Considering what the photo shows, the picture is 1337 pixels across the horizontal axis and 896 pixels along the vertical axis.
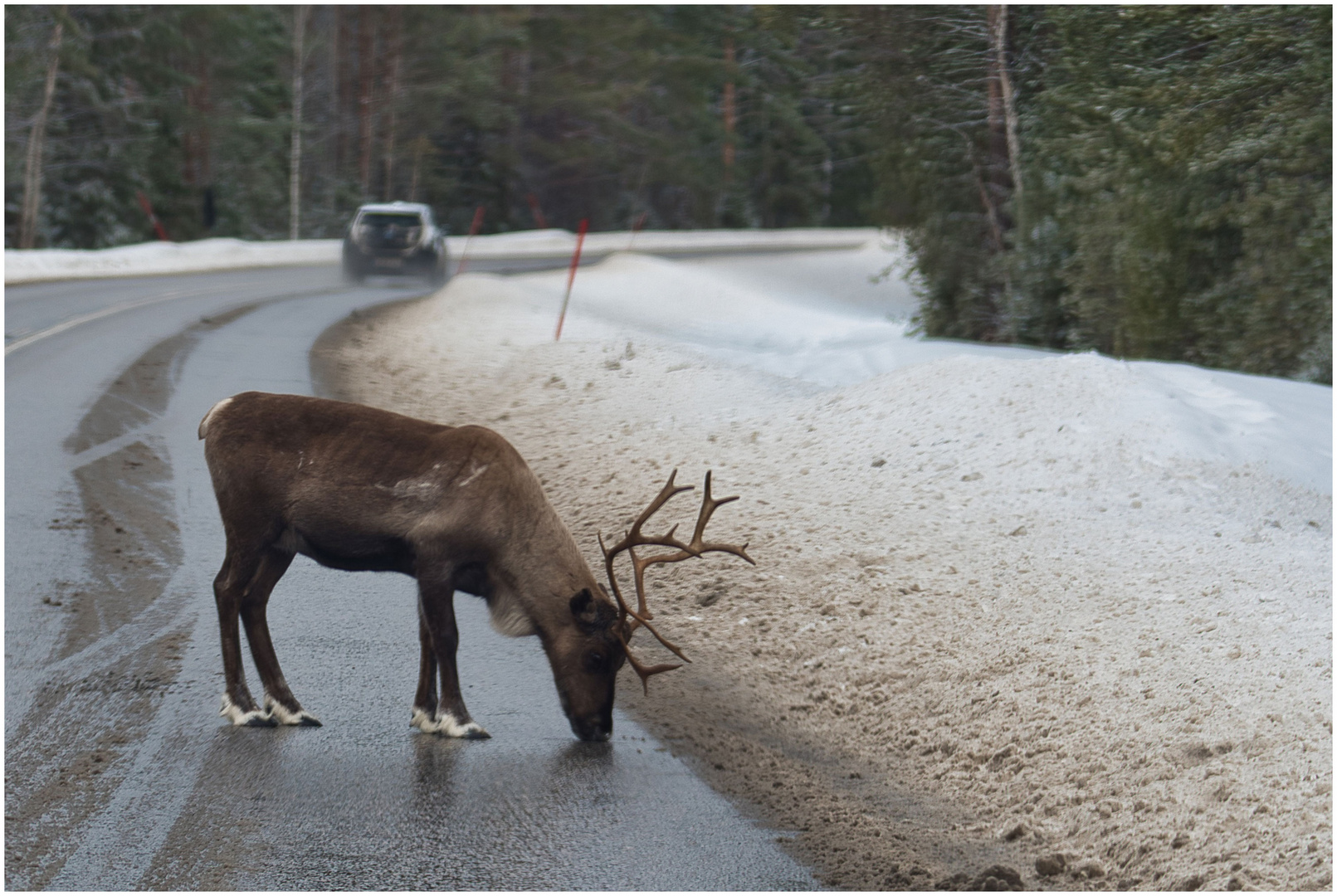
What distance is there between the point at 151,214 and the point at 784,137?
98.2ft

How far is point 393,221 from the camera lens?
27391mm

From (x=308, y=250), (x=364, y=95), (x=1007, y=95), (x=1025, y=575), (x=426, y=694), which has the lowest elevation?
(x=308, y=250)

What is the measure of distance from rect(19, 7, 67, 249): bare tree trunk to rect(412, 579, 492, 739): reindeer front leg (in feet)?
109

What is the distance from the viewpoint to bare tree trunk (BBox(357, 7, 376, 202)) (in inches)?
1789

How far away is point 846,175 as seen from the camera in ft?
200

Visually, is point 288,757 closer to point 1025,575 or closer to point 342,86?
point 1025,575

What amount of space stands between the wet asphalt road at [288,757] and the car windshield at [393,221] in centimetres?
1882

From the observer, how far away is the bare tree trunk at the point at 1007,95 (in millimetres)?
17703

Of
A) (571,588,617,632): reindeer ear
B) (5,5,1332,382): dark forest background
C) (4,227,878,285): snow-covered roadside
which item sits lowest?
(4,227,878,285): snow-covered roadside

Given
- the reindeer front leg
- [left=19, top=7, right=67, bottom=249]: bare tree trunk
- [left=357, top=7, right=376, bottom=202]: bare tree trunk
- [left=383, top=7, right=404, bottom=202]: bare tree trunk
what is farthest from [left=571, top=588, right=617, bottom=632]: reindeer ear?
[left=357, top=7, right=376, bottom=202]: bare tree trunk

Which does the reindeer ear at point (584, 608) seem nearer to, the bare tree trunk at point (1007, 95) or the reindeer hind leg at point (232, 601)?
the reindeer hind leg at point (232, 601)

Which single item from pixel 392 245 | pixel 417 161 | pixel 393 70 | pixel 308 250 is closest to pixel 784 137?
pixel 417 161

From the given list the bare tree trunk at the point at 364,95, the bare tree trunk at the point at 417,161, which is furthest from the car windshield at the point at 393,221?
the bare tree trunk at the point at 364,95

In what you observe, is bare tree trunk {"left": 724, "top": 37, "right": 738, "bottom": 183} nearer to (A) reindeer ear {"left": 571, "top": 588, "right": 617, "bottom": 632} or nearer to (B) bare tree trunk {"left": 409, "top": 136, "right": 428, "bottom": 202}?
(B) bare tree trunk {"left": 409, "top": 136, "right": 428, "bottom": 202}
